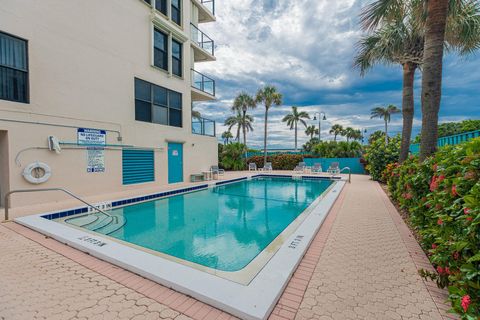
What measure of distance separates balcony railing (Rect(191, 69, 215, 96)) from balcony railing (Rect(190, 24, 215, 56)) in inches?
81.4

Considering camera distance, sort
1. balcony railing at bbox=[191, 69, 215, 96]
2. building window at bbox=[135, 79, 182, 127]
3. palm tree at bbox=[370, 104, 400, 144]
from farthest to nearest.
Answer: palm tree at bbox=[370, 104, 400, 144], balcony railing at bbox=[191, 69, 215, 96], building window at bbox=[135, 79, 182, 127]

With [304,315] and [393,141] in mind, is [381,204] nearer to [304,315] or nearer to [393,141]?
[304,315]

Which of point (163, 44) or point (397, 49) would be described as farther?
point (163, 44)

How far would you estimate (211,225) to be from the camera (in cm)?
641

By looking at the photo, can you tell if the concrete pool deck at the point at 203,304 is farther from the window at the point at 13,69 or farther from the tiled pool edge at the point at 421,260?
the window at the point at 13,69

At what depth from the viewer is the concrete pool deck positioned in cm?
240

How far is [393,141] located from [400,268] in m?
13.0

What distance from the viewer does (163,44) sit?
12328 mm

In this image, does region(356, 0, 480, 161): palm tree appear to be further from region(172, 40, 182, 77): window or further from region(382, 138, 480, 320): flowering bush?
region(172, 40, 182, 77): window

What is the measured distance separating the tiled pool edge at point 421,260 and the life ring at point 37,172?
387 inches

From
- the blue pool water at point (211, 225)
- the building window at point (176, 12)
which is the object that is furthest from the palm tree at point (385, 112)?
the building window at point (176, 12)

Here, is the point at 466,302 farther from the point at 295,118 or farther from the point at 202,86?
the point at 295,118

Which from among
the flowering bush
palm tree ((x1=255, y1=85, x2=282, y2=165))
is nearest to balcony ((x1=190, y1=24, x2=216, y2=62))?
palm tree ((x1=255, y1=85, x2=282, y2=165))

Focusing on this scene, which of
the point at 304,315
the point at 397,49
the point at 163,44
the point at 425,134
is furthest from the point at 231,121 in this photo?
the point at 304,315
